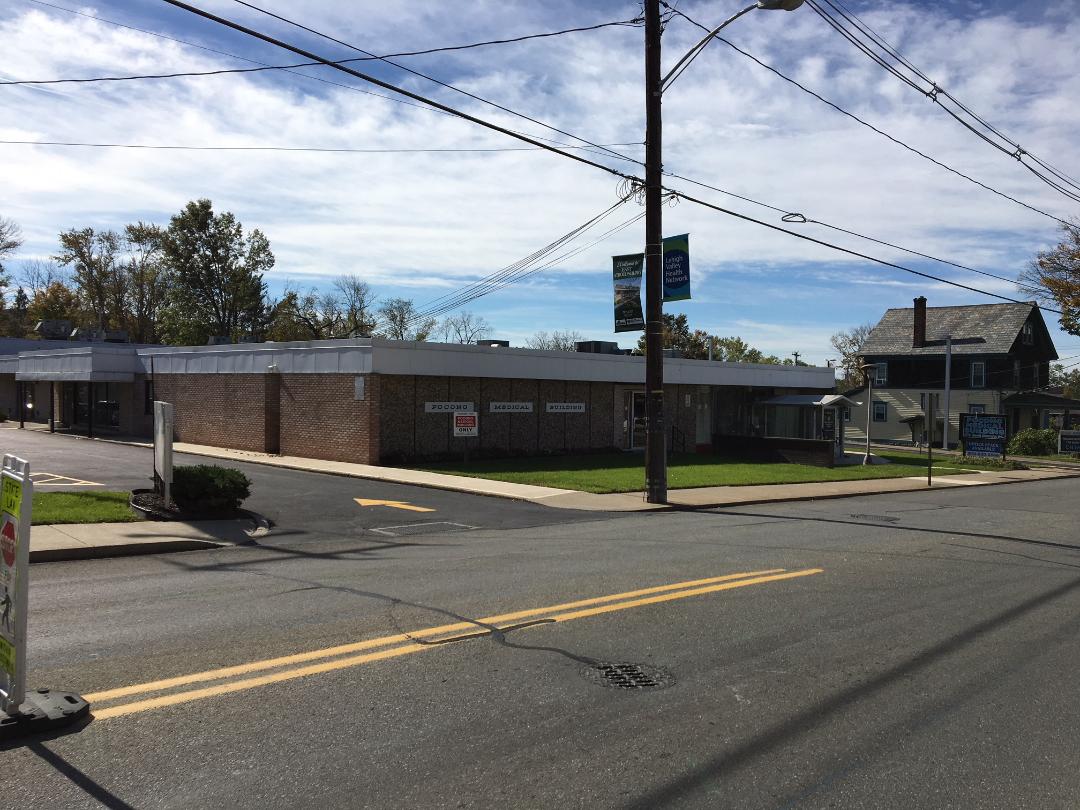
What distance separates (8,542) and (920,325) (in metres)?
60.6

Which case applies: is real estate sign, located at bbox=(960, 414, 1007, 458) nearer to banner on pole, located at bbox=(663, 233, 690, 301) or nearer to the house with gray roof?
the house with gray roof

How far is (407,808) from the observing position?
3.78 meters

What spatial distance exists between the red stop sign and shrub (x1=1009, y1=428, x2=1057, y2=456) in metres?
50.0

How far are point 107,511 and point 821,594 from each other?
10.6 metres

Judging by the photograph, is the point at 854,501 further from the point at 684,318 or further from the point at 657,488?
the point at 684,318

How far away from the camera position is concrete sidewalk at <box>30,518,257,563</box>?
9.92 metres

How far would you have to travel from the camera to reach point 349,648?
613cm

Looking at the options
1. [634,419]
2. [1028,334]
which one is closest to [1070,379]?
[1028,334]

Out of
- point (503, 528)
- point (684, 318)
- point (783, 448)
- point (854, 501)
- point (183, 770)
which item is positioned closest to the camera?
point (183, 770)

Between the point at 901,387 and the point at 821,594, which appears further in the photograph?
the point at 901,387

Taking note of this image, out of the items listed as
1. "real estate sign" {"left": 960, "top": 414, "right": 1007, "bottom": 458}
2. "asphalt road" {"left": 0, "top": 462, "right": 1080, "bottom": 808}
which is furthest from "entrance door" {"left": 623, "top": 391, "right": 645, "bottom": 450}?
"asphalt road" {"left": 0, "top": 462, "right": 1080, "bottom": 808}

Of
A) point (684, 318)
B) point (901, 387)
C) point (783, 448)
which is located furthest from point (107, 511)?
point (684, 318)

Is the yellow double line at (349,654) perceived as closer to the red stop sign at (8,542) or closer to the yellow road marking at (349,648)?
the yellow road marking at (349,648)

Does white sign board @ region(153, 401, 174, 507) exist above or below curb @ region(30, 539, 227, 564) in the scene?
above
